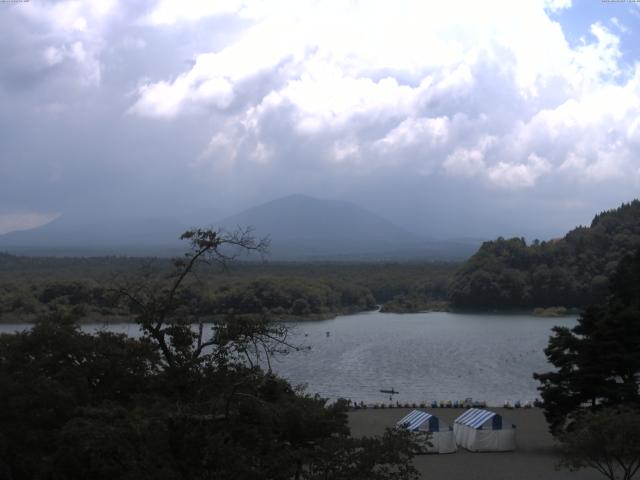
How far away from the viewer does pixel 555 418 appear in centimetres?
1546

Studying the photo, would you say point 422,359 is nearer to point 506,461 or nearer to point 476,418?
point 476,418


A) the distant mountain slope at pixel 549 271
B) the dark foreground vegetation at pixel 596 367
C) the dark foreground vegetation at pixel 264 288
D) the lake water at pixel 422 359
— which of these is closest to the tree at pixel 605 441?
the dark foreground vegetation at pixel 596 367

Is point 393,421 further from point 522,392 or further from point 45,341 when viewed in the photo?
point 45,341

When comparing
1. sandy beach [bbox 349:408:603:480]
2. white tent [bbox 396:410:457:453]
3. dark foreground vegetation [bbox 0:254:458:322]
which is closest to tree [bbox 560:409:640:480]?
sandy beach [bbox 349:408:603:480]

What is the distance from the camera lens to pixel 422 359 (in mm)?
33781

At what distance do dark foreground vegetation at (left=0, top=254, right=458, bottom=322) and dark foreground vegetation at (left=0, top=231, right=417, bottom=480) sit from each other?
962 inches

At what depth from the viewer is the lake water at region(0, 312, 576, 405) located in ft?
86.2

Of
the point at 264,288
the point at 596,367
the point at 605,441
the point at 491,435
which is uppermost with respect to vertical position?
the point at 264,288

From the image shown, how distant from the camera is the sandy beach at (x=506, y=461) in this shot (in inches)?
542

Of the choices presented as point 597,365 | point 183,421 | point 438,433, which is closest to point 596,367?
point 597,365

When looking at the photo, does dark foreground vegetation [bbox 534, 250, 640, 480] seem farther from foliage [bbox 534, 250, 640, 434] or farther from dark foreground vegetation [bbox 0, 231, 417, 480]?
dark foreground vegetation [bbox 0, 231, 417, 480]

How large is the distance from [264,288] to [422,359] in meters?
21.3

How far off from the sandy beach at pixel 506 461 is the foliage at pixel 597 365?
80cm

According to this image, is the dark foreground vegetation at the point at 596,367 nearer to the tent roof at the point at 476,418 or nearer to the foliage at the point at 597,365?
the foliage at the point at 597,365
